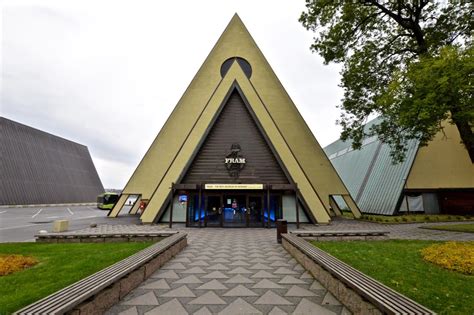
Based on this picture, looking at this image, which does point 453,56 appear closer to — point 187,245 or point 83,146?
point 187,245

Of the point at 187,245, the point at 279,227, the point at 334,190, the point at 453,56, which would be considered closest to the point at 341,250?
the point at 279,227

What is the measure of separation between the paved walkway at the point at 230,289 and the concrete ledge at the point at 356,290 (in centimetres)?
21

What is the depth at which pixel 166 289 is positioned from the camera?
5176mm

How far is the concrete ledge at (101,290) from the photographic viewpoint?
3.06 m

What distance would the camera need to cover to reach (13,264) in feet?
21.1

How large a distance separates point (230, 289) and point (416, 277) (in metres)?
4.47

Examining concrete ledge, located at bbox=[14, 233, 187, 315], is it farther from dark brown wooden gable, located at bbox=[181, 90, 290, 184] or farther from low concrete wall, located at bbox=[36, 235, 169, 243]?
dark brown wooden gable, located at bbox=[181, 90, 290, 184]

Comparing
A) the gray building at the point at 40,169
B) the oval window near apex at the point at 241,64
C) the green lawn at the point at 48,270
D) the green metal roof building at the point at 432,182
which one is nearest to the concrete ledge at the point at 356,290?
the green lawn at the point at 48,270

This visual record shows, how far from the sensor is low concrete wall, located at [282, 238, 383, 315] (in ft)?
11.8

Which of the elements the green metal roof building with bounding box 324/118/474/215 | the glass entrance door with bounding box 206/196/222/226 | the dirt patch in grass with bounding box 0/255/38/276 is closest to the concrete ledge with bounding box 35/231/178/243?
the dirt patch in grass with bounding box 0/255/38/276

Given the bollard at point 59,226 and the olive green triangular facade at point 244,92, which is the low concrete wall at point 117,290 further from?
the olive green triangular facade at point 244,92

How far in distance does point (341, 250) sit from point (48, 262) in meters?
9.99

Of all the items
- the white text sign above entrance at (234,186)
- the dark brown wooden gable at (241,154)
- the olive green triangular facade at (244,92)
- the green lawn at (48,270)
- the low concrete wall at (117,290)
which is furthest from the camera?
the olive green triangular facade at (244,92)

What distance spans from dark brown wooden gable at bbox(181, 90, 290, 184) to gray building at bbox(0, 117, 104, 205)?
131 feet
